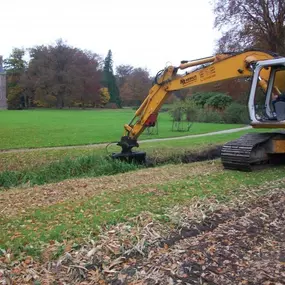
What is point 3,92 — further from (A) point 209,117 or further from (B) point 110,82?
(A) point 209,117

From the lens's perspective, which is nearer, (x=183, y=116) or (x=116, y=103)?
(x=183, y=116)

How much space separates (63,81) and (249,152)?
68.2m

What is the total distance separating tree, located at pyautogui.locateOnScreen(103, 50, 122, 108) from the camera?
89125 millimetres

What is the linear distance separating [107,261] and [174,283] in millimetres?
820

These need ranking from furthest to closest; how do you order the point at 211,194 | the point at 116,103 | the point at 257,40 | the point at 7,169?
the point at 116,103 < the point at 257,40 < the point at 7,169 < the point at 211,194

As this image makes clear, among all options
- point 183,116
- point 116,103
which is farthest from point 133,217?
point 116,103

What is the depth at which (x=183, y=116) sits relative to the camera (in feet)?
110

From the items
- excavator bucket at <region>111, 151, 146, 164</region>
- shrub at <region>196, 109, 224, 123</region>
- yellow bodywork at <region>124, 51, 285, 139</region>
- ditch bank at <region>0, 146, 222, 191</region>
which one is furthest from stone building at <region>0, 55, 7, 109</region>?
yellow bodywork at <region>124, 51, 285, 139</region>

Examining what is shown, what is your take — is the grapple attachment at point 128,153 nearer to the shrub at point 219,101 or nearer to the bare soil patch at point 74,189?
the bare soil patch at point 74,189

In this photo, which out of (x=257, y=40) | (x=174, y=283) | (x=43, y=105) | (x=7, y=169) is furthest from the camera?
(x=43, y=105)

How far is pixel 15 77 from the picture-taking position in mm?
84250

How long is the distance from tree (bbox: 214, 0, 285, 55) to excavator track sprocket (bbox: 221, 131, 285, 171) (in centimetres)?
2278

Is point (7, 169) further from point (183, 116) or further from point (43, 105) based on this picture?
point (43, 105)

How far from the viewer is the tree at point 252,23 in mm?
31359
